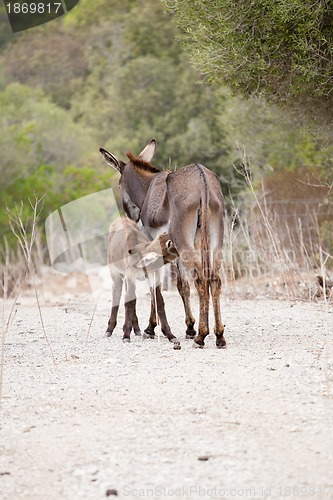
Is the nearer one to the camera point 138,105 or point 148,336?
point 148,336

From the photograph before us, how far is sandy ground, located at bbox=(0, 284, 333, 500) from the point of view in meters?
4.59

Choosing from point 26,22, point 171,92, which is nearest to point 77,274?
point 171,92

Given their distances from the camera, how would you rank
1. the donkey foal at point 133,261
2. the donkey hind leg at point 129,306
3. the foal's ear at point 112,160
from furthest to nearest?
the foal's ear at point 112,160 < the donkey hind leg at point 129,306 < the donkey foal at point 133,261

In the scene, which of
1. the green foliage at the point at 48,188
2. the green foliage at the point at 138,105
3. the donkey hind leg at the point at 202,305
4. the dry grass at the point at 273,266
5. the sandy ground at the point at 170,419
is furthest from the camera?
the green foliage at the point at 48,188

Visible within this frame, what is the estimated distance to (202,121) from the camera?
98.1 ft

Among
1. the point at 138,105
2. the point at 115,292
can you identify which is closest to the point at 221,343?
the point at 115,292

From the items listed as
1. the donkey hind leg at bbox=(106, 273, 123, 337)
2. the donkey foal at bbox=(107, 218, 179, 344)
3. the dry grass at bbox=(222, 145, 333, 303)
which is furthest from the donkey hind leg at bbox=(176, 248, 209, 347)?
the dry grass at bbox=(222, 145, 333, 303)

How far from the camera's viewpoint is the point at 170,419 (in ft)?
18.7

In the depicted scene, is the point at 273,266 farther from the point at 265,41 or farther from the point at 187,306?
the point at 265,41

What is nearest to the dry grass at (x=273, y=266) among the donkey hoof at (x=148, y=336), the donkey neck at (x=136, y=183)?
the donkey neck at (x=136, y=183)

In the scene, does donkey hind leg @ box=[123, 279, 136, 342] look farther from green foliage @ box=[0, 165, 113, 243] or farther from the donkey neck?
green foliage @ box=[0, 165, 113, 243]

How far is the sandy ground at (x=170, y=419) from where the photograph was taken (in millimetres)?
4586

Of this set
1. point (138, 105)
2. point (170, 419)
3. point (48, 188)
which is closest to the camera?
point (170, 419)

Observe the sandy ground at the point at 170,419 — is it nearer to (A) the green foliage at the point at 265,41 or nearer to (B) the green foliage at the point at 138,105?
(A) the green foliage at the point at 265,41
